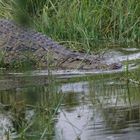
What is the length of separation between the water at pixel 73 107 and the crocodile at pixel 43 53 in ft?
2.06

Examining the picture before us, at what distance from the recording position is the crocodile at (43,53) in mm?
7016

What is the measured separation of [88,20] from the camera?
363 inches

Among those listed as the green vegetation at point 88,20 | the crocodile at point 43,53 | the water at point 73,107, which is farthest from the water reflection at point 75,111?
the green vegetation at point 88,20

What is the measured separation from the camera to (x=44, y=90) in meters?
5.39

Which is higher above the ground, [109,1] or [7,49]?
[109,1]

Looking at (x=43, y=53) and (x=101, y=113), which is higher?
(x=43, y=53)

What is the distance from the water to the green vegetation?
8.66 feet

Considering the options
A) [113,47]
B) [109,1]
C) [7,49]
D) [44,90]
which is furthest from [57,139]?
[109,1]

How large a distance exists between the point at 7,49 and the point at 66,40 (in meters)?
1.57

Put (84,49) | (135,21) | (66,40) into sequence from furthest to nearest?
1. (135,21)
2. (66,40)
3. (84,49)

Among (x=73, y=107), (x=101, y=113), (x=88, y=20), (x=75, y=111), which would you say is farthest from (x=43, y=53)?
(x=101, y=113)

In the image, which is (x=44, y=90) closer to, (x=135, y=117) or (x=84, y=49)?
(x=135, y=117)

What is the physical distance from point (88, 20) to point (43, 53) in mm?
1984

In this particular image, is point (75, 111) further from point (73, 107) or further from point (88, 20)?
point (88, 20)
